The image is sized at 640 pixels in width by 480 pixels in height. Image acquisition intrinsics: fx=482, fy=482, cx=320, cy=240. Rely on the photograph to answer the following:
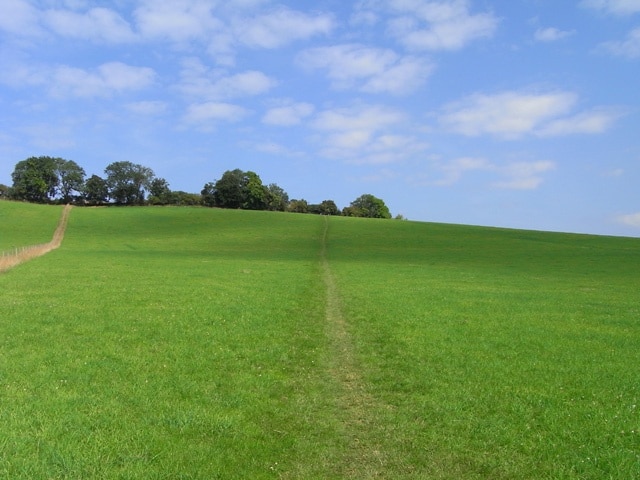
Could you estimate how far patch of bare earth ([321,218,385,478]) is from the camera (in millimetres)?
6898

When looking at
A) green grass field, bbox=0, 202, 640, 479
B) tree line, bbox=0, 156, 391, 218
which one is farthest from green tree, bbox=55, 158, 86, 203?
green grass field, bbox=0, 202, 640, 479

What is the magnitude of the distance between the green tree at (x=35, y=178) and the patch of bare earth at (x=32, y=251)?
59671 millimetres

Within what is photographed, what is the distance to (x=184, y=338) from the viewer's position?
14.0 m

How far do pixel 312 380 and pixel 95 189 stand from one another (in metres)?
148

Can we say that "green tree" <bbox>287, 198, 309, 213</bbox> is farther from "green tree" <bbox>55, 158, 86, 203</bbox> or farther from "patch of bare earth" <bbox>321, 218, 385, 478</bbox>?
"patch of bare earth" <bbox>321, 218, 385, 478</bbox>

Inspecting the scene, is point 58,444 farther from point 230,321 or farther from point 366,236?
point 366,236

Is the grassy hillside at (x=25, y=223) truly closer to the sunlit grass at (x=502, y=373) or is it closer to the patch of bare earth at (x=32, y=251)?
the patch of bare earth at (x=32, y=251)

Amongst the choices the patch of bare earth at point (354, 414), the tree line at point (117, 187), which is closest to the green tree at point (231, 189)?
the tree line at point (117, 187)

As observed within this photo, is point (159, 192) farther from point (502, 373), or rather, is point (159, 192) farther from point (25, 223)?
point (502, 373)

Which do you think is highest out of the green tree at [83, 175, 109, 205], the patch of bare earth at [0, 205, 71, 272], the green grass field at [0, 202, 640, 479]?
the green tree at [83, 175, 109, 205]

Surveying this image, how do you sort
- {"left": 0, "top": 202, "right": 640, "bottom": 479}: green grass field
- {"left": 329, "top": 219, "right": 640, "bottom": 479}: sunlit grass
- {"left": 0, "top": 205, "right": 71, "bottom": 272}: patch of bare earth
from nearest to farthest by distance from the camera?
{"left": 0, "top": 202, "right": 640, "bottom": 479}: green grass field
{"left": 329, "top": 219, "right": 640, "bottom": 479}: sunlit grass
{"left": 0, "top": 205, "right": 71, "bottom": 272}: patch of bare earth

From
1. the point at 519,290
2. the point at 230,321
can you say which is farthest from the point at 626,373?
the point at 519,290

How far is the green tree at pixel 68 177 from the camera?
137375 mm

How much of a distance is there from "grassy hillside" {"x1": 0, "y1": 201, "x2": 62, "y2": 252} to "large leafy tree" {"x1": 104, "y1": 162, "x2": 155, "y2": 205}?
56696 mm
